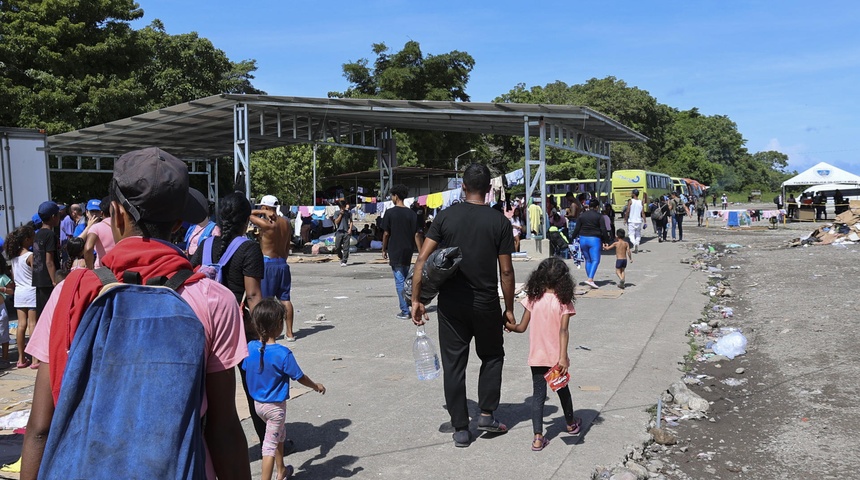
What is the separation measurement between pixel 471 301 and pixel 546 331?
1.87ft

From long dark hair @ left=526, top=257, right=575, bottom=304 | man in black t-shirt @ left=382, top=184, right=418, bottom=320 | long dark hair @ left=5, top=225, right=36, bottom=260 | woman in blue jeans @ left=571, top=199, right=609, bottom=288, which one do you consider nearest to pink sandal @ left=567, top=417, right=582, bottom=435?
long dark hair @ left=526, top=257, right=575, bottom=304

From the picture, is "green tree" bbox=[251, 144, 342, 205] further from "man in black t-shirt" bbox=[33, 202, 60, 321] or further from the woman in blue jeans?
"man in black t-shirt" bbox=[33, 202, 60, 321]

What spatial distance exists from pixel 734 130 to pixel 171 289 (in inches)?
3868

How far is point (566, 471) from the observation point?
466cm

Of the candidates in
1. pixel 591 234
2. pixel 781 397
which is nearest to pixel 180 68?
pixel 591 234

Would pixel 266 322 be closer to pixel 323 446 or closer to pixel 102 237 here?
pixel 323 446

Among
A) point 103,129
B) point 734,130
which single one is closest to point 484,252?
point 103,129

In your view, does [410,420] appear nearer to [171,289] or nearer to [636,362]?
[636,362]

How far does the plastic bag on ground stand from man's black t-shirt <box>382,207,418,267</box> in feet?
13.9

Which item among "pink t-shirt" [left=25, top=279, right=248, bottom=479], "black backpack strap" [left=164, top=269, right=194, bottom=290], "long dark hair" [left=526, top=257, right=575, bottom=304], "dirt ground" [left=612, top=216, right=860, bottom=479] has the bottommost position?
"dirt ground" [left=612, top=216, right=860, bottom=479]

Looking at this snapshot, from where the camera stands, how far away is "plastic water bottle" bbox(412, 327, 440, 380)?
18.6 ft

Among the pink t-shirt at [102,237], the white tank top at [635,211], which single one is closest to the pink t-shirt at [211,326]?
the pink t-shirt at [102,237]

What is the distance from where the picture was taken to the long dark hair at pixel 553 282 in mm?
Answer: 5238

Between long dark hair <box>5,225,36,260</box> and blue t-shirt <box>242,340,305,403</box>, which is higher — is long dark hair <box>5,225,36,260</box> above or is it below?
above
